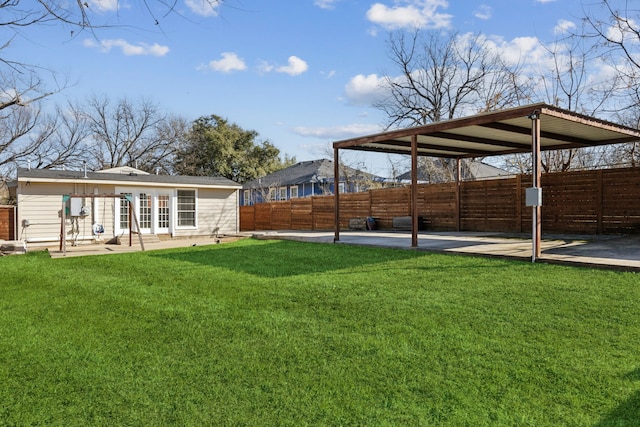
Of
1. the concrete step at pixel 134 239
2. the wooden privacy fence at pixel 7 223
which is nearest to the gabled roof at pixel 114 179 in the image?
the wooden privacy fence at pixel 7 223

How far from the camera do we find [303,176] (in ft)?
95.0

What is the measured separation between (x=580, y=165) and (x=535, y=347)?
14.9m

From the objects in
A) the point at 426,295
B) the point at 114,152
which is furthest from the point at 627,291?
the point at 114,152

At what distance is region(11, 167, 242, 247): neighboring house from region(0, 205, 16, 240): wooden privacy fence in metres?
0.93

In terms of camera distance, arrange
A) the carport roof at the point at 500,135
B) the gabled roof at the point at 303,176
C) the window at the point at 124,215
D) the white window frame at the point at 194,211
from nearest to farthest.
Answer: the carport roof at the point at 500,135, the window at the point at 124,215, the white window frame at the point at 194,211, the gabled roof at the point at 303,176

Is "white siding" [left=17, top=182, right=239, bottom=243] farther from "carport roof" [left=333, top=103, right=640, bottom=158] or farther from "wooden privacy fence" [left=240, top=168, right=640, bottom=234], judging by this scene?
"carport roof" [left=333, top=103, right=640, bottom=158]

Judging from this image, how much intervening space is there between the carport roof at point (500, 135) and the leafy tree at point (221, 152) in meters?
20.8

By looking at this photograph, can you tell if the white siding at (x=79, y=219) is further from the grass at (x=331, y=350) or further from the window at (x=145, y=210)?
the grass at (x=331, y=350)

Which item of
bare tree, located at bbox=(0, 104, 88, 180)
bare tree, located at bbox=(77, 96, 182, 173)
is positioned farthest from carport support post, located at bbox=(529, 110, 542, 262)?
bare tree, located at bbox=(77, 96, 182, 173)

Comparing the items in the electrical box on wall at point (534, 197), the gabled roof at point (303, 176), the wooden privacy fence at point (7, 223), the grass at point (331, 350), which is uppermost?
the gabled roof at point (303, 176)

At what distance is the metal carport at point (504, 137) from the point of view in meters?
7.21

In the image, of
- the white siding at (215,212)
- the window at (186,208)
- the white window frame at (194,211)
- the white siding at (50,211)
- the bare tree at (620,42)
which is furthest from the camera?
the white siding at (215,212)

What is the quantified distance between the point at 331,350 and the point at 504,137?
8680 mm

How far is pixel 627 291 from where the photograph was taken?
4805 millimetres
